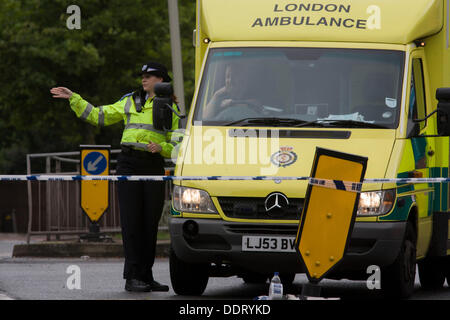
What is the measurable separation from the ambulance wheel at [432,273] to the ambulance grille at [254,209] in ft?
10.1

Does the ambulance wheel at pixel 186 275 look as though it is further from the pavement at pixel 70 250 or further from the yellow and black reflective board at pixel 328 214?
the pavement at pixel 70 250

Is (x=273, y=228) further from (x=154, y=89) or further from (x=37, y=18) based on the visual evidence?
(x=37, y=18)

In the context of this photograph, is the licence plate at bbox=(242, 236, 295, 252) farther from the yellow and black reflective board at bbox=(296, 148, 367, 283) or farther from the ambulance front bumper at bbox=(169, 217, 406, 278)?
the yellow and black reflective board at bbox=(296, 148, 367, 283)

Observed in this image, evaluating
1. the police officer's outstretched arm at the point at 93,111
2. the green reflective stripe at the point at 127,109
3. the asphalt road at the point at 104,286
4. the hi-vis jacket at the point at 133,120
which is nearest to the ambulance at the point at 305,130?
the hi-vis jacket at the point at 133,120

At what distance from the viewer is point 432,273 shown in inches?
512

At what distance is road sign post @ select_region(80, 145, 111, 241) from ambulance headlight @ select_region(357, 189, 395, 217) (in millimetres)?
7938

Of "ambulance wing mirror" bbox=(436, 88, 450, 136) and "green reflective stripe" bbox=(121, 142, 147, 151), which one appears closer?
"ambulance wing mirror" bbox=(436, 88, 450, 136)

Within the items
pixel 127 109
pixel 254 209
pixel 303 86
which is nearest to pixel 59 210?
pixel 127 109

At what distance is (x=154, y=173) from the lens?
11.4 metres

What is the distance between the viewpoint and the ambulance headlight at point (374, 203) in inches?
401

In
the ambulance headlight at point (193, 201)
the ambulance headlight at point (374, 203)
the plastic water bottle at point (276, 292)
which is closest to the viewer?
the plastic water bottle at point (276, 292)

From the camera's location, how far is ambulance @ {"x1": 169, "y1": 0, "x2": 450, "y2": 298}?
10.3 m

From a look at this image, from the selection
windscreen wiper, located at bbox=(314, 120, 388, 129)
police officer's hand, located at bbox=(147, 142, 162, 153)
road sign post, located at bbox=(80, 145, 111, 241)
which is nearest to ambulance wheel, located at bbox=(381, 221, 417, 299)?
windscreen wiper, located at bbox=(314, 120, 388, 129)
